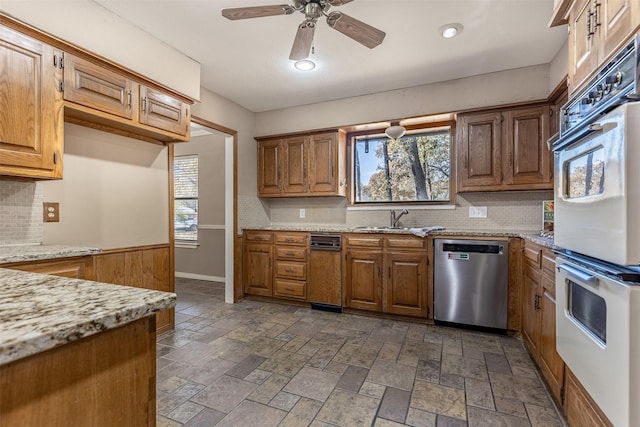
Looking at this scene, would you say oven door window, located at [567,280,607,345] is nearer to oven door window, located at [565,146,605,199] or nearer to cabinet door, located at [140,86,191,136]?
oven door window, located at [565,146,605,199]

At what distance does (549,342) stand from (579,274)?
87 centimetres

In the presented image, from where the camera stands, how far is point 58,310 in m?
0.61

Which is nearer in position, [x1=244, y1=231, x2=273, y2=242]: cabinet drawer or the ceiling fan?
the ceiling fan

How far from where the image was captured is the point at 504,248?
279 centimetres

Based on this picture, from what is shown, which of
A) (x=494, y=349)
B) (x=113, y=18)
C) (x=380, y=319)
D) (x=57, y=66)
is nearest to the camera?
(x=57, y=66)

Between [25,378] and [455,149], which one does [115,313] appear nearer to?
[25,378]

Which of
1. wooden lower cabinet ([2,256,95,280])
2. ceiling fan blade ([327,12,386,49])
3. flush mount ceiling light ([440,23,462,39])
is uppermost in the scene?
flush mount ceiling light ([440,23,462,39])

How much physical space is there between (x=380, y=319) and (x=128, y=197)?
2676 mm

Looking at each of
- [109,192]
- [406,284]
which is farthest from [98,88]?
[406,284]

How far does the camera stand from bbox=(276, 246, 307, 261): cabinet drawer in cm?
369

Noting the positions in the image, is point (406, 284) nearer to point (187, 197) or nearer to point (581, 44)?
point (581, 44)

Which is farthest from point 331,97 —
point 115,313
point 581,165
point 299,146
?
point 115,313

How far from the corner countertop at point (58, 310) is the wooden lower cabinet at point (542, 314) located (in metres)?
2.10

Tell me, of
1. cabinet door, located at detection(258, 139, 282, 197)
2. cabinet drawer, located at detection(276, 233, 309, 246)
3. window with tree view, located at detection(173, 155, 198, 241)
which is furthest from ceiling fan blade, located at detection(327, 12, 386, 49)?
window with tree view, located at detection(173, 155, 198, 241)
